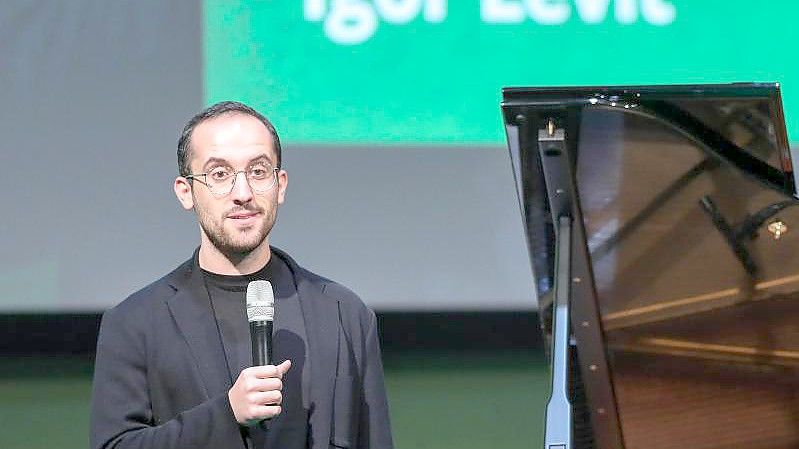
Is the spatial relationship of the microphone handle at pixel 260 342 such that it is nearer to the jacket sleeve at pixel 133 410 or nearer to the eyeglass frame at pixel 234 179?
the jacket sleeve at pixel 133 410

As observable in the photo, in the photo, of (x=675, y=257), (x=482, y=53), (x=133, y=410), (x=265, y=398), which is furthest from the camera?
(x=482, y=53)

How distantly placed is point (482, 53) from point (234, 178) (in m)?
2.43

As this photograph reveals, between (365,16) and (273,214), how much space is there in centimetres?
236

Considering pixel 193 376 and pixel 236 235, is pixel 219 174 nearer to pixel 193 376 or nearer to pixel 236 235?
pixel 236 235

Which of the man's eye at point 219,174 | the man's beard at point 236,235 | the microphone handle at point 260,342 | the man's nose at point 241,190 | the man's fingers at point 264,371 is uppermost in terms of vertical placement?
the man's eye at point 219,174

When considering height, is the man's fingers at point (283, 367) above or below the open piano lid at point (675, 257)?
below

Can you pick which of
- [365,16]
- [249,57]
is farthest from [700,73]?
[249,57]

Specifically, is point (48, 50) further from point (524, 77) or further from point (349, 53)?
point (524, 77)

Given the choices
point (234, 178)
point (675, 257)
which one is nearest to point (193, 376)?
point (234, 178)

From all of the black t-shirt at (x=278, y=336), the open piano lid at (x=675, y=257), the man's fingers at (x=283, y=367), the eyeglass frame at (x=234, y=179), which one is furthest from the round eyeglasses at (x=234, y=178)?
the open piano lid at (x=675, y=257)

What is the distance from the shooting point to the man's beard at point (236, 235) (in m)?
1.82

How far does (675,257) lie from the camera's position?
7.83 ft

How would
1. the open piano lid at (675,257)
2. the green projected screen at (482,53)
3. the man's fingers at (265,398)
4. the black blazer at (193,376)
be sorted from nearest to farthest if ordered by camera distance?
the man's fingers at (265,398), the black blazer at (193,376), the open piano lid at (675,257), the green projected screen at (482,53)

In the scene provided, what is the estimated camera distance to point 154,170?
4254 mm
